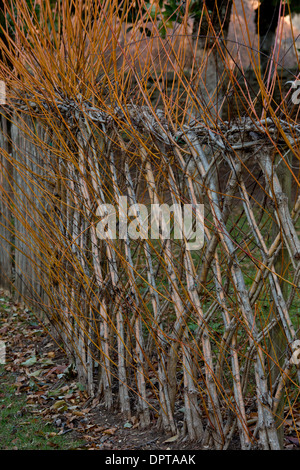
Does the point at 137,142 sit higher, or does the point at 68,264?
the point at 137,142

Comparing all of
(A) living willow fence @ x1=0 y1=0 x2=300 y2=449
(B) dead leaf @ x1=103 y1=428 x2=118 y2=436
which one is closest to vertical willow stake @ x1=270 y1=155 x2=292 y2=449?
(A) living willow fence @ x1=0 y1=0 x2=300 y2=449

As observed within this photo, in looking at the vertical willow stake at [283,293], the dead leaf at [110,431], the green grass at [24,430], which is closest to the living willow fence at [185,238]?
the vertical willow stake at [283,293]

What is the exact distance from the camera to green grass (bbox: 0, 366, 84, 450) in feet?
9.91

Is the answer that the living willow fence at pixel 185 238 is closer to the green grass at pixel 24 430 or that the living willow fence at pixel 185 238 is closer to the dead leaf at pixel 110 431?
the dead leaf at pixel 110 431

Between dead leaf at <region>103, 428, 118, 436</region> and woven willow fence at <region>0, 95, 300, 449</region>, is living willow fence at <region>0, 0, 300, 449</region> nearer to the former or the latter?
woven willow fence at <region>0, 95, 300, 449</region>

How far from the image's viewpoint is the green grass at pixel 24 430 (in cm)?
302

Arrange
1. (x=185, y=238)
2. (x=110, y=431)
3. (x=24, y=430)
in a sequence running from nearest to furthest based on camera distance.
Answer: (x=185, y=238)
(x=110, y=431)
(x=24, y=430)

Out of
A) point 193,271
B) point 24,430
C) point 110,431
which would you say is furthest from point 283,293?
point 24,430

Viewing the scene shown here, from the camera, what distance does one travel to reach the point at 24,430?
3223 mm

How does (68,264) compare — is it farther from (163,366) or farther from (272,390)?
(272,390)

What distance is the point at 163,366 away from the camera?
2863mm

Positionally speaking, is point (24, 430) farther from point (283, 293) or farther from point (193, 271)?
point (283, 293)
